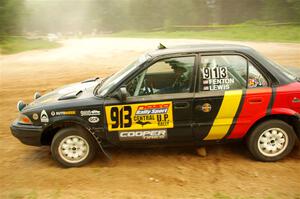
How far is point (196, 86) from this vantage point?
16.5 feet

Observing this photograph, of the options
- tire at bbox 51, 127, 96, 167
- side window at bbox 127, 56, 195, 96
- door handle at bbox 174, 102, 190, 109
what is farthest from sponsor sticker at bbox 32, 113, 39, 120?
door handle at bbox 174, 102, 190, 109

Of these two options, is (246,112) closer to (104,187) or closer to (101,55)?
(104,187)

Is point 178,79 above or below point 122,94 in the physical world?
above

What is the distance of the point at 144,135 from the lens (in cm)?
513

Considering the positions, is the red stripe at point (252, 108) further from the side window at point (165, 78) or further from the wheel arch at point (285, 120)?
the side window at point (165, 78)

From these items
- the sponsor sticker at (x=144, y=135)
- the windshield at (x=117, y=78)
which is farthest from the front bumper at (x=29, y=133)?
the sponsor sticker at (x=144, y=135)

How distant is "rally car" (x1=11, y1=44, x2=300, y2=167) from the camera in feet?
16.5

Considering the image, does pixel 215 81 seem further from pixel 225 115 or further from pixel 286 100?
pixel 286 100

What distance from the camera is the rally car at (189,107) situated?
16.5 ft

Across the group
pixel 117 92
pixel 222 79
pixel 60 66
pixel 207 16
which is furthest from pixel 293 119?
pixel 207 16

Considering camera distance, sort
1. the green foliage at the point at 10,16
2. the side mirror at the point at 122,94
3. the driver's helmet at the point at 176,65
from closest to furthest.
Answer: the side mirror at the point at 122,94
the driver's helmet at the point at 176,65
the green foliage at the point at 10,16

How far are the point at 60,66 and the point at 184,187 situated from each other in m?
12.1

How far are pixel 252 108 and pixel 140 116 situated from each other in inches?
59.7

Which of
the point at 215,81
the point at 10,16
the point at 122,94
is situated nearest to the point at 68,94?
the point at 122,94
